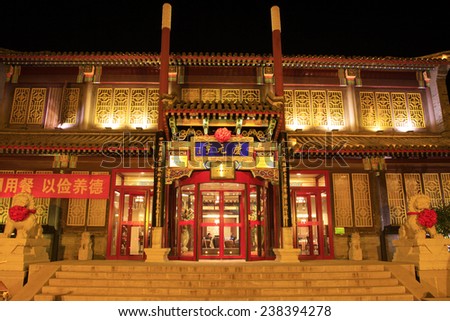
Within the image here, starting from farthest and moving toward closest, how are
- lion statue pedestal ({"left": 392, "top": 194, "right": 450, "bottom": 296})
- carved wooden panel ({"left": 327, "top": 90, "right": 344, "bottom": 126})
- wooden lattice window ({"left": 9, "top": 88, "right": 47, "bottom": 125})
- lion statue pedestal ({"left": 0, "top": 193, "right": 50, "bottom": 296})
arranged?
carved wooden panel ({"left": 327, "top": 90, "right": 344, "bottom": 126}), wooden lattice window ({"left": 9, "top": 88, "right": 47, "bottom": 125}), lion statue pedestal ({"left": 392, "top": 194, "right": 450, "bottom": 296}), lion statue pedestal ({"left": 0, "top": 193, "right": 50, "bottom": 296})

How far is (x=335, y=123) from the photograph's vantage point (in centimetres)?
1321

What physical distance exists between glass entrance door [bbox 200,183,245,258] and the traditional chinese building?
0.04 metres

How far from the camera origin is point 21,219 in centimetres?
865

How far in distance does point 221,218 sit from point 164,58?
5.71m

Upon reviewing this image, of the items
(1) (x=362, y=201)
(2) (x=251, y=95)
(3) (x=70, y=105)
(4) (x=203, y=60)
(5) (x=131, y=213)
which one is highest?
(4) (x=203, y=60)

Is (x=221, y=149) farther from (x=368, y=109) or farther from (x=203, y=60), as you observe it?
(x=368, y=109)

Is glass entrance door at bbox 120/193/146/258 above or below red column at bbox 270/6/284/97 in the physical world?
below

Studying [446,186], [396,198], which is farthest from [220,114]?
[446,186]

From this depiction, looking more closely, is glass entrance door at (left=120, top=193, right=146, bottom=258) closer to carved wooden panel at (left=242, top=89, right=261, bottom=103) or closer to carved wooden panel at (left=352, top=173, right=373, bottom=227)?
carved wooden panel at (left=242, top=89, right=261, bottom=103)

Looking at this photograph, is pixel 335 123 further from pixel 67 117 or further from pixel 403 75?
pixel 67 117

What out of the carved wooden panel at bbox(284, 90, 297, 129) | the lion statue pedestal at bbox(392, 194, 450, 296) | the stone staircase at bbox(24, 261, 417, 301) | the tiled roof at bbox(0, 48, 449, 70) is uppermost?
the tiled roof at bbox(0, 48, 449, 70)

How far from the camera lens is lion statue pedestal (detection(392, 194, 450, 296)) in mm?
8148

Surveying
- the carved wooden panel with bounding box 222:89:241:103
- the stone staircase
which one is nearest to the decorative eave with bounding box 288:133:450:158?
the carved wooden panel with bounding box 222:89:241:103

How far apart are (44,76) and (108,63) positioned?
262cm
